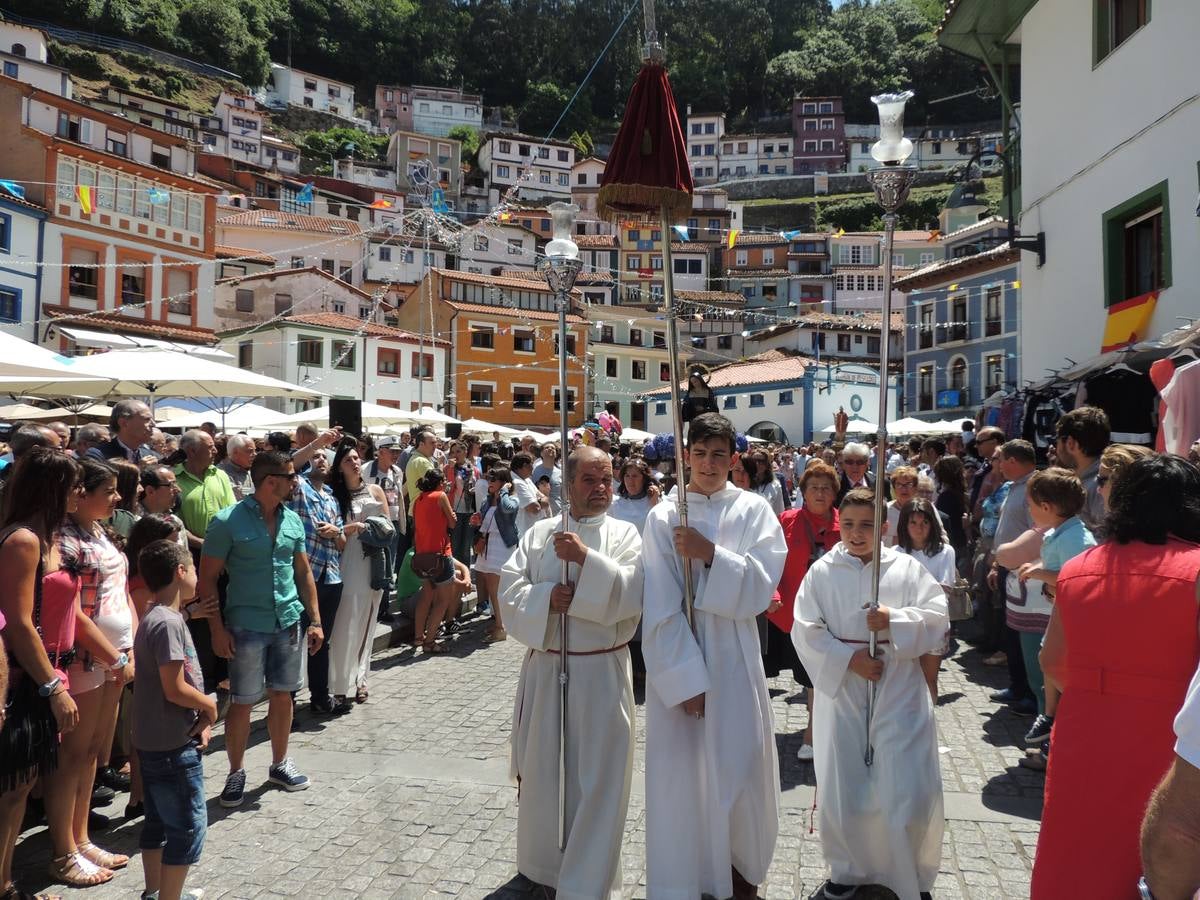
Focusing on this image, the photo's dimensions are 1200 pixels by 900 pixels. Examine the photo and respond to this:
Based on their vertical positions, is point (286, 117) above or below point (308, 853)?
above

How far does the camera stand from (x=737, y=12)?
97938mm

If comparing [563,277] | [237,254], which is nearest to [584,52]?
[237,254]

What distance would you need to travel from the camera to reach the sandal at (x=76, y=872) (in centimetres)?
438

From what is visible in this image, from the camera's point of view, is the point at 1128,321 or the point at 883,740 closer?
the point at 883,740

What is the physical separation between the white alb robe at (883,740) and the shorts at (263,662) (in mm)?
3018

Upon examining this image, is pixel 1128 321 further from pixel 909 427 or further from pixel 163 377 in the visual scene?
pixel 909 427

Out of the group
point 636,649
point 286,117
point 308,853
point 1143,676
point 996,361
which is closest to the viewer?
point 1143,676

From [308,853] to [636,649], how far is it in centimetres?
384

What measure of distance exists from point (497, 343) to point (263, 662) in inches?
1754

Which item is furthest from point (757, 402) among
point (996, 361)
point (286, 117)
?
point (286, 117)

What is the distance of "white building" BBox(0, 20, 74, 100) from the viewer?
46969mm

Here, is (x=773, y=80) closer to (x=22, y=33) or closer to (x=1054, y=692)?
(x=22, y=33)

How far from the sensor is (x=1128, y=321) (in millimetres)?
10719

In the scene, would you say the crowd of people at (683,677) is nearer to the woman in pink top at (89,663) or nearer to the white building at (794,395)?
the woman in pink top at (89,663)
